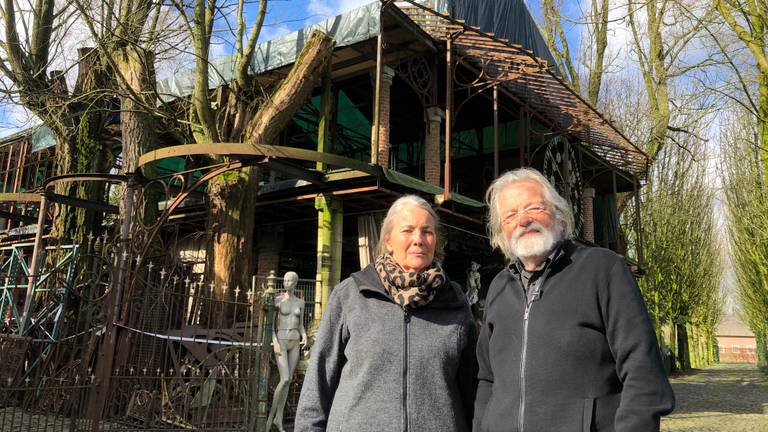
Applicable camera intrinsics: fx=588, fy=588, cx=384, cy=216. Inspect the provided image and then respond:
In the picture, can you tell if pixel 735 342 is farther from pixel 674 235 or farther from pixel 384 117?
pixel 384 117

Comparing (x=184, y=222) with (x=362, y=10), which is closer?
(x=362, y=10)

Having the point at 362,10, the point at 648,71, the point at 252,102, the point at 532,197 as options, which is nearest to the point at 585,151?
the point at 648,71

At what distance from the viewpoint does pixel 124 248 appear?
761 centimetres

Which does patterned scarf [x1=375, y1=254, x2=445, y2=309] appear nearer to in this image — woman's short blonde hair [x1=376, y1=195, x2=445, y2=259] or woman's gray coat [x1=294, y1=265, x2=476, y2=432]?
woman's gray coat [x1=294, y1=265, x2=476, y2=432]

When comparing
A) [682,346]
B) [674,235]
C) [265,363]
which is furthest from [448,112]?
[682,346]

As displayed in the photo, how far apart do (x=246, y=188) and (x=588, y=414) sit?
364 inches

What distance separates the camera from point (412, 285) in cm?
244

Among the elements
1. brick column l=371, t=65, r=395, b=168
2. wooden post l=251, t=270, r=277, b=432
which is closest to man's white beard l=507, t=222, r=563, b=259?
wooden post l=251, t=270, r=277, b=432

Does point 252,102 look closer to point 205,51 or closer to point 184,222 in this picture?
point 205,51

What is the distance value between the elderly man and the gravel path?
1049cm

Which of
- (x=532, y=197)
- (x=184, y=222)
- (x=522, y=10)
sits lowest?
(x=532, y=197)

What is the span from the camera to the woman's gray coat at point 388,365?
7.75 ft

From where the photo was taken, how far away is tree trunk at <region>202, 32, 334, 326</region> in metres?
10.2

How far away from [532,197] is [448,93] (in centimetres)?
927
